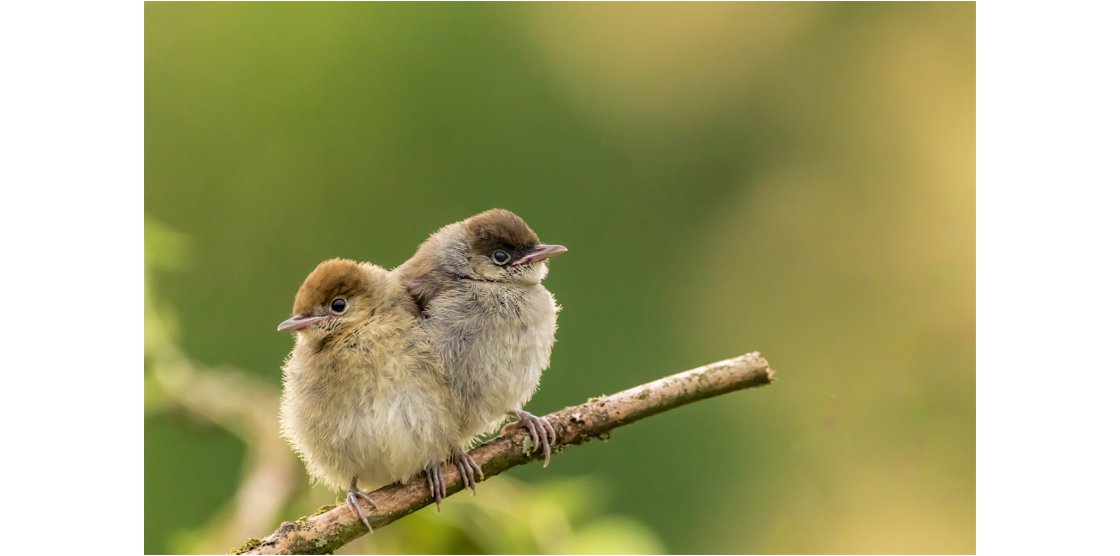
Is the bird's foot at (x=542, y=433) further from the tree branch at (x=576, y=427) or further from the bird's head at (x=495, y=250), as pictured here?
the bird's head at (x=495, y=250)

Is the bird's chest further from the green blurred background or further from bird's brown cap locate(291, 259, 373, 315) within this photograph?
the green blurred background

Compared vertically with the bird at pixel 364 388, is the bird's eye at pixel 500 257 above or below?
above

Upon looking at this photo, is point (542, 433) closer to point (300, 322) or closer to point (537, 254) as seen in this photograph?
point (537, 254)

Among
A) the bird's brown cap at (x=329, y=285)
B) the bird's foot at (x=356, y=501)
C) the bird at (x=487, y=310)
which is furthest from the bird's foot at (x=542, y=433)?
the bird's brown cap at (x=329, y=285)

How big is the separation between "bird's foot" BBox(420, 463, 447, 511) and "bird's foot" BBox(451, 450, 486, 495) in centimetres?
5

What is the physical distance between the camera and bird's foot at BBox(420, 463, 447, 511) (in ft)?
7.96

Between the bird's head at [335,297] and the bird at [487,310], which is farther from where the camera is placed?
the bird at [487,310]

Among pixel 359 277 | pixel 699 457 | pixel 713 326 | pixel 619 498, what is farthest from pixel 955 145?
pixel 359 277

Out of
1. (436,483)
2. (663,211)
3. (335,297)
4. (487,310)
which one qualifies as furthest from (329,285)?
(663,211)

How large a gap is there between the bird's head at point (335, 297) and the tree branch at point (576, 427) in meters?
0.44

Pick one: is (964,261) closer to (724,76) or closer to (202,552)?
(724,76)

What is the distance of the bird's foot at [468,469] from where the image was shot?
2.42 m

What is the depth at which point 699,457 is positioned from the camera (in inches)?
193

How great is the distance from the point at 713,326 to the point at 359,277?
3040 millimetres
